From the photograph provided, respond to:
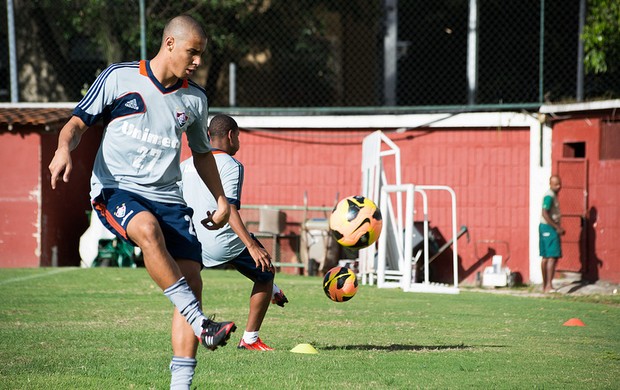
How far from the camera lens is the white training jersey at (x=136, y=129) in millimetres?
5609

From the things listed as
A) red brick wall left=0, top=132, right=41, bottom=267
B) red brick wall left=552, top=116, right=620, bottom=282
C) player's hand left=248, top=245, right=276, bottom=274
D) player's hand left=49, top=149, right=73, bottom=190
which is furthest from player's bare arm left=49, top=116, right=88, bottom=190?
red brick wall left=552, top=116, right=620, bottom=282

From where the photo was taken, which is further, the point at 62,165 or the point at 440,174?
the point at 440,174

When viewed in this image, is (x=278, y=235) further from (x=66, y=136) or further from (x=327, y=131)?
(x=66, y=136)

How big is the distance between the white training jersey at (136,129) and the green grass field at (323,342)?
52.0 inches

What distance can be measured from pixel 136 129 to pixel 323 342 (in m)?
3.48

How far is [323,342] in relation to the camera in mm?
8453

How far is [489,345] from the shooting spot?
8539 millimetres

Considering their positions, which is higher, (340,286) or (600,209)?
(600,209)

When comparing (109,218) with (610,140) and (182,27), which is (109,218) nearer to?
(182,27)

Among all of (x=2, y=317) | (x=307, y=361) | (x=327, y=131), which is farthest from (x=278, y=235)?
(x=307, y=361)

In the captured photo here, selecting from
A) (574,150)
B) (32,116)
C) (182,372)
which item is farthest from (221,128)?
(574,150)

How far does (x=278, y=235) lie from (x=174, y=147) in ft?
46.7

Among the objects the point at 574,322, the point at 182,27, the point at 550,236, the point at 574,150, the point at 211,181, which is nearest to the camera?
the point at 182,27

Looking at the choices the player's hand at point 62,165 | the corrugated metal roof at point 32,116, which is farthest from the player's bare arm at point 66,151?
the corrugated metal roof at point 32,116
